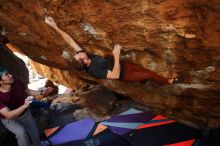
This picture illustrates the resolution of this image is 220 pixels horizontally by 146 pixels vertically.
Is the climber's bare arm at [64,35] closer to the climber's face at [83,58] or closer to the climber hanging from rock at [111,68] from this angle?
the climber hanging from rock at [111,68]

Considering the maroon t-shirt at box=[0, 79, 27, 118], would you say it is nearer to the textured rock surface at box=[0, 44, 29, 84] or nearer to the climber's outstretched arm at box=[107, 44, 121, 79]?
the climber's outstretched arm at box=[107, 44, 121, 79]

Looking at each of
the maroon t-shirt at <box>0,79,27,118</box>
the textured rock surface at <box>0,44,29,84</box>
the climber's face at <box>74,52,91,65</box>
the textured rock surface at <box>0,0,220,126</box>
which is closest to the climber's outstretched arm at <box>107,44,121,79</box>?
the textured rock surface at <box>0,0,220,126</box>

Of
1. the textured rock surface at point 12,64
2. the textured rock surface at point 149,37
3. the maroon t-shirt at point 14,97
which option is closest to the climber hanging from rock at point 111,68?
the textured rock surface at point 149,37

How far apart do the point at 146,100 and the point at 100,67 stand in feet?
5.66

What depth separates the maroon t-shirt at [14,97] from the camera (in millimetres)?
4895

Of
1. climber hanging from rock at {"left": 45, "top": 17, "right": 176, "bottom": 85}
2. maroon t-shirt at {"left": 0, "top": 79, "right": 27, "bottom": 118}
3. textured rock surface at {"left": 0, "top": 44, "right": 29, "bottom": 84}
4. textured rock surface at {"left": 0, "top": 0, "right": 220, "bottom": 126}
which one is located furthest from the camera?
textured rock surface at {"left": 0, "top": 44, "right": 29, "bottom": 84}

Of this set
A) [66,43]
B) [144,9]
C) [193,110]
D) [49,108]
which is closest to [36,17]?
[66,43]

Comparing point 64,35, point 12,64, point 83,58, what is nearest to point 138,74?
point 83,58

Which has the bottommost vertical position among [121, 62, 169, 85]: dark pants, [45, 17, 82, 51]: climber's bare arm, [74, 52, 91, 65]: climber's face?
[121, 62, 169, 85]: dark pants

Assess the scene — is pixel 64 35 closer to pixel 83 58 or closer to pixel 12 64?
pixel 83 58

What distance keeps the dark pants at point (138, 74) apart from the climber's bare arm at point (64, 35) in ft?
3.34

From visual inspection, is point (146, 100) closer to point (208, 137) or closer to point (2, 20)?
point (208, 137)

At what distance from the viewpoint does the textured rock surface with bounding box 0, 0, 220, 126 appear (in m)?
4.07

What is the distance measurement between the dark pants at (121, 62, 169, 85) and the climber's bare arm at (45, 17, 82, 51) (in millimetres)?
1019
